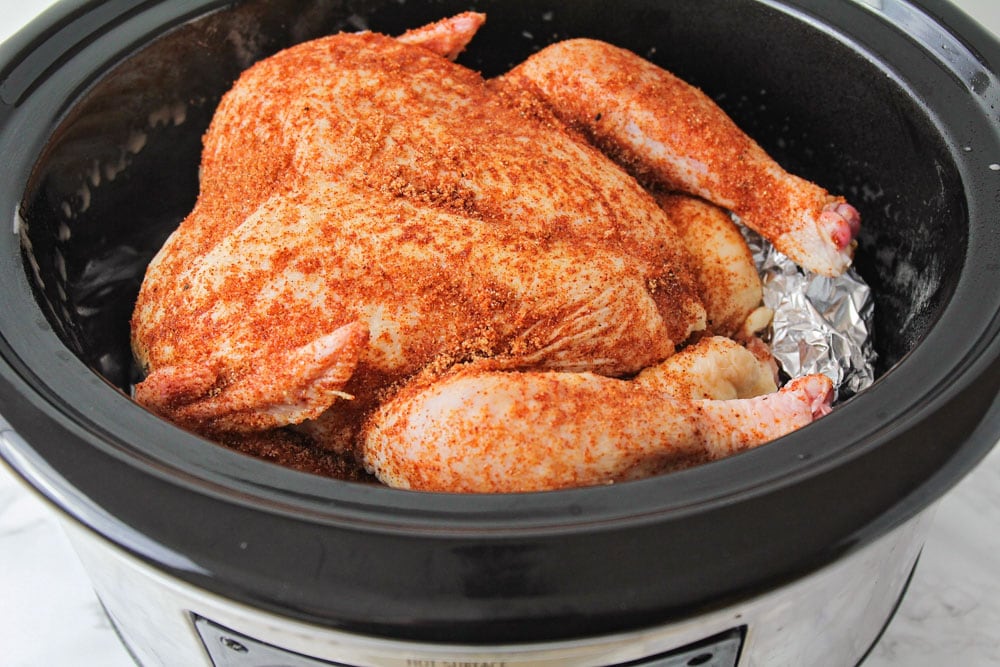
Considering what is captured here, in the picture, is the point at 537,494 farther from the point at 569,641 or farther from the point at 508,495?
the point at 569,641

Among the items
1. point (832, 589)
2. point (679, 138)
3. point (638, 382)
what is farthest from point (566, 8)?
point (832, 589)

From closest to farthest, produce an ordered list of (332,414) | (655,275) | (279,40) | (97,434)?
(97,434) < (332,414) < (655,275) < (279,40)

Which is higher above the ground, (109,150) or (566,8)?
(566,8)

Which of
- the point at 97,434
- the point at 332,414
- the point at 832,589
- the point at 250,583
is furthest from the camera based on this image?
the point at 332,414

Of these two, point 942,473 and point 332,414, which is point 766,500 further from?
point 332,414

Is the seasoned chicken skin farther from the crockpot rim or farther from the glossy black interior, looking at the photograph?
the crockpot rim

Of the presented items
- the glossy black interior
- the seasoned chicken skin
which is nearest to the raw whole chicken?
the seasoned chicken skin
